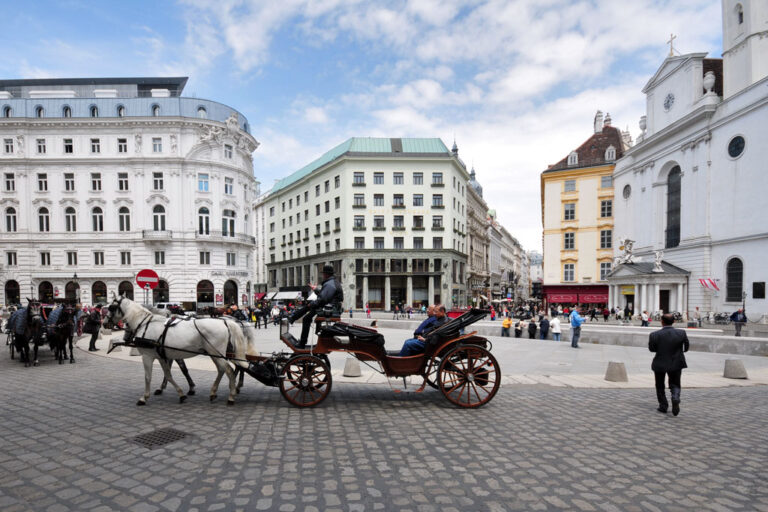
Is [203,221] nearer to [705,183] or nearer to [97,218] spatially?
[97,218]

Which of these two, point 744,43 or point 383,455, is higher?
point 744,43

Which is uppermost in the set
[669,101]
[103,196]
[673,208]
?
[669,101]

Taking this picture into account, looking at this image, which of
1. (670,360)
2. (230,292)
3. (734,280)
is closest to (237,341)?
(670,360)

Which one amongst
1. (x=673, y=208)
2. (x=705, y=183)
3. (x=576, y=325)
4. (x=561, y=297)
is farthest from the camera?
(x=561, y=297)

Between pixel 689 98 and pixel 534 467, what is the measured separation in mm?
40571

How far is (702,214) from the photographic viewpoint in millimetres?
29969

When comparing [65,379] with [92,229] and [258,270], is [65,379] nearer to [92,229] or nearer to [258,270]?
[92,229]

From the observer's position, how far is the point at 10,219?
119 ft

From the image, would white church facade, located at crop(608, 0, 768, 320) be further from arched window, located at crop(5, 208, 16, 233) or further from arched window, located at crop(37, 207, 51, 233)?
arched window, located at crop(5, 208, 16, 233)

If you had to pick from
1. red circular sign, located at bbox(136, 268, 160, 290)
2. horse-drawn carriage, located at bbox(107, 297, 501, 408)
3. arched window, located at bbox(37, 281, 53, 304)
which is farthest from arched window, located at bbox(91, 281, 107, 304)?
horse-drawn carriage, located at bbox(107, 297, 501, 408)

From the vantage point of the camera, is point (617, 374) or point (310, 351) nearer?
point (310, 351)

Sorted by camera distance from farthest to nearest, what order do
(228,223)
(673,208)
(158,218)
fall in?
(228,223), (158,218), (673,208)

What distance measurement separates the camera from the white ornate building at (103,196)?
118ft

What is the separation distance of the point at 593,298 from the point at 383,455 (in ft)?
150
